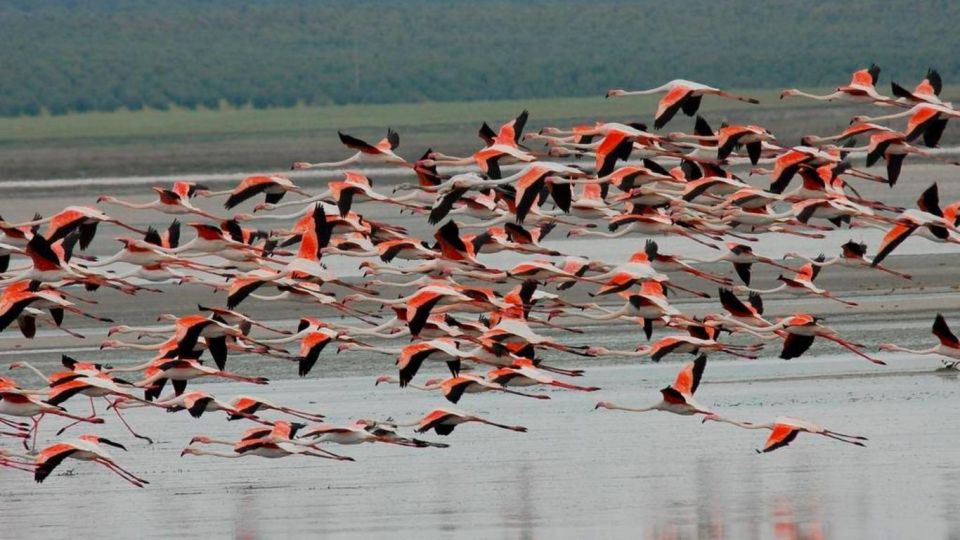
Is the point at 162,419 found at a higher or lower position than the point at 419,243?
lower

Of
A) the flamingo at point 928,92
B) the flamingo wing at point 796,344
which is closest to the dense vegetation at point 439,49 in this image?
the flamingo at point 928,92

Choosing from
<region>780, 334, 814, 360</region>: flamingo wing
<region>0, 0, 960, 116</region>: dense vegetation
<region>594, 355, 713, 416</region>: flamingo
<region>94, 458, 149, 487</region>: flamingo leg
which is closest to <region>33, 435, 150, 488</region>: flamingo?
<region>94, 458, 149, 487</region>: flamingo leg

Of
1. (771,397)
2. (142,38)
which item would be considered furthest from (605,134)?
(142,38)

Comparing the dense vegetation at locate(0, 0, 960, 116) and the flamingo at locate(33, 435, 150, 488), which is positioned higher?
the flamingo at locate(33, 435, 150, 488)

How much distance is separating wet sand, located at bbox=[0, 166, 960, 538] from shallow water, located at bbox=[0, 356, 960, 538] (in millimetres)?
28

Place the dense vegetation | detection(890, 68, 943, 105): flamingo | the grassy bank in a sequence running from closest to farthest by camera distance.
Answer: detection(890, 68, 943, 105): flamingo
the grassy bank
the dense vegetation

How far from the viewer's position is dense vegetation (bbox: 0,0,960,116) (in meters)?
78.7

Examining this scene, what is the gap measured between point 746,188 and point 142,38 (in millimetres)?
75269

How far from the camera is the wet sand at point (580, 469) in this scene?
14297 mm

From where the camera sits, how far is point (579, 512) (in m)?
14.5

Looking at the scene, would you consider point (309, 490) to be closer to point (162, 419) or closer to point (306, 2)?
point (162, 419)

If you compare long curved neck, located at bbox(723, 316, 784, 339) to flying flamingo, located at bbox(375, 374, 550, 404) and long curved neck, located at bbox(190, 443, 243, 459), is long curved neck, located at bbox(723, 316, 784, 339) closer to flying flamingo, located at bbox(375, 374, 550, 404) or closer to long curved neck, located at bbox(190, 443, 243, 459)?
flying flamingo, located at bbox(375, 374, 550, 404)

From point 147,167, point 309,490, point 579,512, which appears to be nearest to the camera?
point 579,512

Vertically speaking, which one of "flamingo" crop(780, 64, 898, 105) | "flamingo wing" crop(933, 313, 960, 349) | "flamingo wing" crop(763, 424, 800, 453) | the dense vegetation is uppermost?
"flamingo" crop(780, 64, 898, 105)
